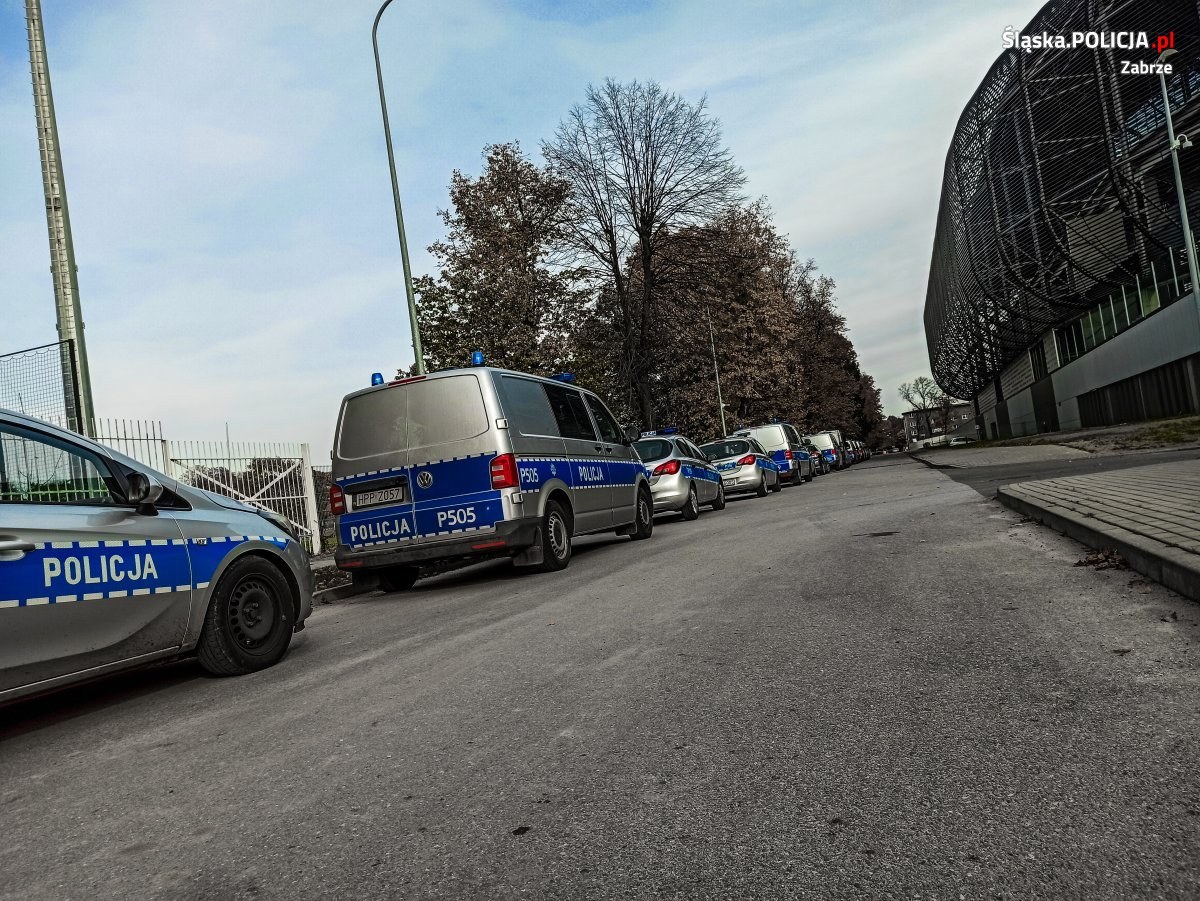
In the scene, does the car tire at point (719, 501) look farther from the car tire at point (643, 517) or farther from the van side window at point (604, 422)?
the van side window at point (604, 422)

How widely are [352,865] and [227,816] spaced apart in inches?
31.4

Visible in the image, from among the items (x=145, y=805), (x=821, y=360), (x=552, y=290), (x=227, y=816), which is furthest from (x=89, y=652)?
(x=821, y=360)

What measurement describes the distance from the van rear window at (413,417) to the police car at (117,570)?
3105mm

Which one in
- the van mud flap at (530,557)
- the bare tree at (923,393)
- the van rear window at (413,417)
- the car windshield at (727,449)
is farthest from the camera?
the bare tree at (923,393)

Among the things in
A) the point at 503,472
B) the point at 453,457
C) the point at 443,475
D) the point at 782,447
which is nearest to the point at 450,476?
the point at 443,475

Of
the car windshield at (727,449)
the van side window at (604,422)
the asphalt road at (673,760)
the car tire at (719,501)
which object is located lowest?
the asphalt road at (673,760)

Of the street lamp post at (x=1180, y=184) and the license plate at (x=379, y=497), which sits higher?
the street lamp post at (x=1180, y=184)

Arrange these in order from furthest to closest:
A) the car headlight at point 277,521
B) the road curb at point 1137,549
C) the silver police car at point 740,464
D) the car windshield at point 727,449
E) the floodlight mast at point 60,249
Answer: the car windshield at point 727,449
the silver police car at point 740,464
the floodlight mast at point 60,249
the car headlight at point 277,521
the road curb at point 1137,549

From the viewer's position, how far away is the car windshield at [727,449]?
23109 millimetres

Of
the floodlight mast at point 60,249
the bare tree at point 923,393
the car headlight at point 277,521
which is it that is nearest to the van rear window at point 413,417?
the car headlight at point 277,521

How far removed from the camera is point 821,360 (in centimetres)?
6322

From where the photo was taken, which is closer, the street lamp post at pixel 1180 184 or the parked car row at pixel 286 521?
the parked car row at pixel 286 521

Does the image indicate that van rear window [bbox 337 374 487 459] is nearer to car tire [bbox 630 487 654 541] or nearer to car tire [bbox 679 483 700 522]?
car tire [bbox 630 487 654 541]

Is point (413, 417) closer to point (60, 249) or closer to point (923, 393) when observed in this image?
point (60, 249)
